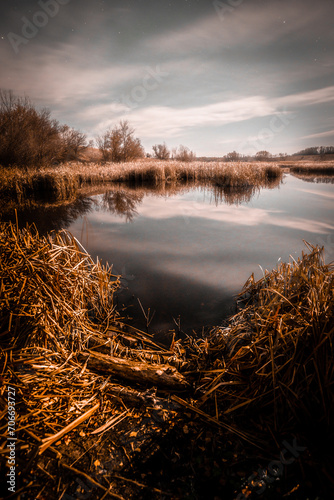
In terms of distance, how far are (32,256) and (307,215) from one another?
926cm

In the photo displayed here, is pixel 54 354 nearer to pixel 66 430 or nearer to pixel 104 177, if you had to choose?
pixel 66 430

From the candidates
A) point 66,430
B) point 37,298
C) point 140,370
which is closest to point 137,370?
point 140,370

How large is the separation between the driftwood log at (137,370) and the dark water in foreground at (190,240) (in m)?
0.85

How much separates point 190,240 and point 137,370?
4617 millimetres

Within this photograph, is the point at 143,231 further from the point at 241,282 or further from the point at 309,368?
the point at 309,368

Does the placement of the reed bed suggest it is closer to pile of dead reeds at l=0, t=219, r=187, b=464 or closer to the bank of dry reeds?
pile of dead reeds at l=0, t=219, r=187, b=464

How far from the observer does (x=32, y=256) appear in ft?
7.11

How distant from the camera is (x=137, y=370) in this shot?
6.48 feet

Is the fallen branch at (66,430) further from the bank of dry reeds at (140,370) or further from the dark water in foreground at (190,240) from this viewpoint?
the dark water in foreground at (190,240)

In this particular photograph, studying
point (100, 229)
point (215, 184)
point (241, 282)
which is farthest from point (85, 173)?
point (241, 282)

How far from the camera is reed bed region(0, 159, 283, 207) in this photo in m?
12.1
